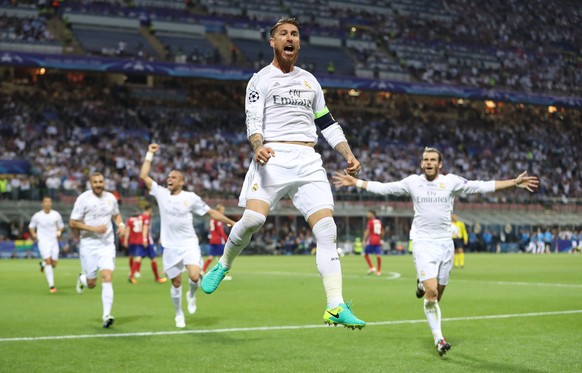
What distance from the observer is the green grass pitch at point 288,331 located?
10930mm

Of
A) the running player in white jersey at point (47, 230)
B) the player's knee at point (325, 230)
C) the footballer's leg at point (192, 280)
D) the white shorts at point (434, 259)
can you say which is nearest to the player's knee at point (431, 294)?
the white shorts at point (434, 259)

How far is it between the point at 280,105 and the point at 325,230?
1332mm

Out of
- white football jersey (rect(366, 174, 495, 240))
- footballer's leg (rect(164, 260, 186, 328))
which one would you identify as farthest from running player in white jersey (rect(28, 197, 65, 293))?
white football jersey (rect(366, 174, 495, 240))

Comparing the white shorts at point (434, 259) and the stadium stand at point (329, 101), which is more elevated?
the stadium stand at point (329, 101)

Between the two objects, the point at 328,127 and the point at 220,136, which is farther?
the point at 220,136

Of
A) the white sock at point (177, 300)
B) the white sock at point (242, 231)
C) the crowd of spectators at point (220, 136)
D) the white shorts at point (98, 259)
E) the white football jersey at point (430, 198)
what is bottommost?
the white sock at point (177, 300)

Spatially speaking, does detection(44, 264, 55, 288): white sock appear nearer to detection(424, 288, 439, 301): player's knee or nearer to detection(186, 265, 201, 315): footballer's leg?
detection(186, 265, 201, 315): footballer's leg

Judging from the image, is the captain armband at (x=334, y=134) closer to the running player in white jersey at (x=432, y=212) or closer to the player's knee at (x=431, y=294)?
the running player in white jersey at (x=432, y=212)

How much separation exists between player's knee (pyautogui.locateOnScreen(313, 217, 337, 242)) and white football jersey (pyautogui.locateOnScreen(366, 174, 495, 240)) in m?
4.34

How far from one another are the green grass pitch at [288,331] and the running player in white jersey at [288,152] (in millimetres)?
2347

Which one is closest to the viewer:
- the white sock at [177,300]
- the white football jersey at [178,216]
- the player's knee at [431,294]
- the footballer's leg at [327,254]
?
the footballer's leg at [327,254]

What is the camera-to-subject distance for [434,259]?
12.7 metres

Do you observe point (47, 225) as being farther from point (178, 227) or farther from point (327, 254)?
point (327, 254)

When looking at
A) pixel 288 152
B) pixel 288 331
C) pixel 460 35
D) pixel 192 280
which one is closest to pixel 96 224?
pixel 192 280
